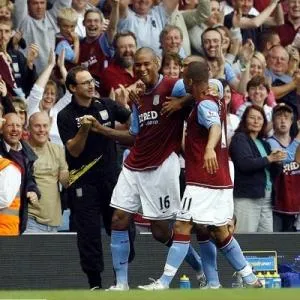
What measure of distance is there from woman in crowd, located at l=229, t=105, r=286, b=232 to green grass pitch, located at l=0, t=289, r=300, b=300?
491 cm

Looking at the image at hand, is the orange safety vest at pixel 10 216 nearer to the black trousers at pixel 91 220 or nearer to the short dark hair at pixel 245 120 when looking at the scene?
the black trousers at pixel 91 220

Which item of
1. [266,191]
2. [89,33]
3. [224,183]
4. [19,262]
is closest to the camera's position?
[224,183]

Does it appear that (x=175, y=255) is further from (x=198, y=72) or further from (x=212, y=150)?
(x=198, y=72)

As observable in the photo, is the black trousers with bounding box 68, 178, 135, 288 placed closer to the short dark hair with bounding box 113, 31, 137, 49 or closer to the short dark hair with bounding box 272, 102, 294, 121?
the short dark hair with bounding box 272, 102, 294, 121

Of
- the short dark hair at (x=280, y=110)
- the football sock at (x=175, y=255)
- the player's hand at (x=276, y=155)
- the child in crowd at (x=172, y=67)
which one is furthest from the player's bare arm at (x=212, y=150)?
the short dark hair at (x=280, y=110)

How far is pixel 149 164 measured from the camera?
15203 mm

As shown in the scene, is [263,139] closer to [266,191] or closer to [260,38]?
[266,191]

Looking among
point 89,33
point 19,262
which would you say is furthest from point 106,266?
point 89,33

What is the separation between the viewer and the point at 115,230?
15180 millimetres

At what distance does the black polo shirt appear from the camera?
1580cm

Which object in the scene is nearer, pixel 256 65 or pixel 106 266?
pixel 106 266

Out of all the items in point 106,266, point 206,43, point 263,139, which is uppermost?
point 206,43

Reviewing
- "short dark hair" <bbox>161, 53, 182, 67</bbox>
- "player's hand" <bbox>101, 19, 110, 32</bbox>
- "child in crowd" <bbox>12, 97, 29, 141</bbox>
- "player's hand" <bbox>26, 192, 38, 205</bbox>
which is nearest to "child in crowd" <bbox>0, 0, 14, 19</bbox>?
"player's hand" <bbox>101, 19, 110, 32</bbox>

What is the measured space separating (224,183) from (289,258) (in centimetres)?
330
